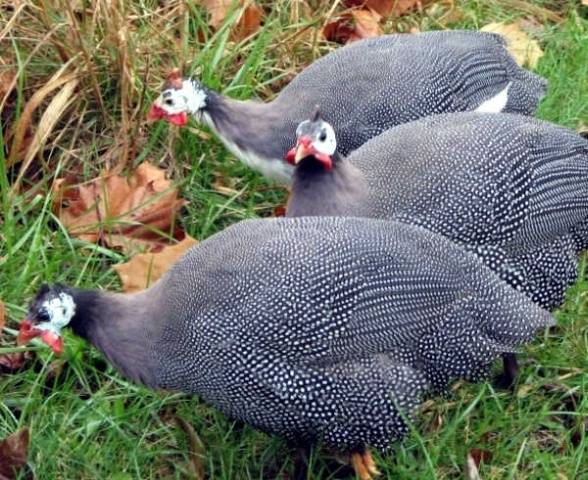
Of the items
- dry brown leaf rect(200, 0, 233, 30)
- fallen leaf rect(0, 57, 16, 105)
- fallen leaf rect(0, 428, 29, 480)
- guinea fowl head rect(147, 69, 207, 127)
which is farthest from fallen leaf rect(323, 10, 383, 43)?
fallen leaf rect(0, 428, 29, 480)

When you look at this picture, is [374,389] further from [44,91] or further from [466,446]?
[44,91]

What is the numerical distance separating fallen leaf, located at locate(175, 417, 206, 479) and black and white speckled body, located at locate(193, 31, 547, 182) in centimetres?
105

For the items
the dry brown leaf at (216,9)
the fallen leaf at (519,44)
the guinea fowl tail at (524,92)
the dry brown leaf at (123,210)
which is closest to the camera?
the dry brown leaf at (123,210)

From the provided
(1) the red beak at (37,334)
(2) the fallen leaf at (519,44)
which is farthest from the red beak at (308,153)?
(2) the fallen leaf at (519,44)

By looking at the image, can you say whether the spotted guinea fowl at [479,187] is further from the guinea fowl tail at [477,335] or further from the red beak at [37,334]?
the red beak at [37,334]

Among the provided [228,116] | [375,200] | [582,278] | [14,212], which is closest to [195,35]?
[228,116]

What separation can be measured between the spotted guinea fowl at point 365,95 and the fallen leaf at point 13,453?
1283 millimetres

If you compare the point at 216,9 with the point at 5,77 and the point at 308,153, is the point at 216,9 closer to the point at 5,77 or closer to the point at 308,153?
the point at 5,77

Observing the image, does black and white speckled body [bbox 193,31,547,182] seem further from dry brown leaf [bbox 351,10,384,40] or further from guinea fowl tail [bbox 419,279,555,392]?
guinea fowl tail [bbox 419,279,555,392]

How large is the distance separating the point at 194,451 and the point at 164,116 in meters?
1.24

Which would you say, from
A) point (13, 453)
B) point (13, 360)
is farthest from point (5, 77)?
point (13, 453)

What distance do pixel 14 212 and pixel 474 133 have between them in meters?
1.49

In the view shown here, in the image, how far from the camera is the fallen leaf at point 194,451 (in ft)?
10.1

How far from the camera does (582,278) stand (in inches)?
143
